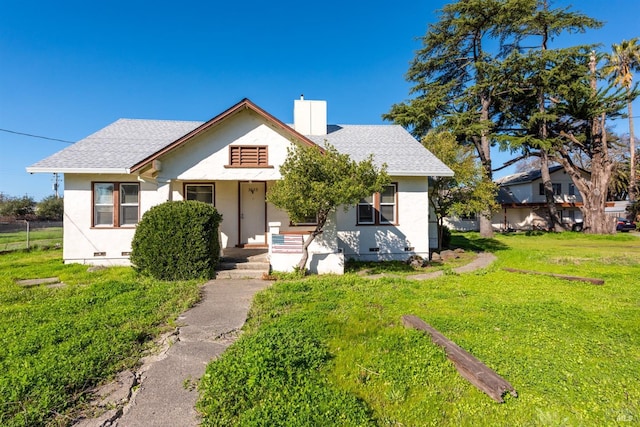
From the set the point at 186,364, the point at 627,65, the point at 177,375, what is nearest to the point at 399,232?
the point at 186,364

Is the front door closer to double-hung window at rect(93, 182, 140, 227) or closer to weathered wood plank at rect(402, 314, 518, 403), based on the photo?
double-hung window at rect(93, 182, 140, 227)

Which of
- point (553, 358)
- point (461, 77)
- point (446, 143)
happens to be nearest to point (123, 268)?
point (553, 358)

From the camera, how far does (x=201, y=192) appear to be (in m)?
10.9

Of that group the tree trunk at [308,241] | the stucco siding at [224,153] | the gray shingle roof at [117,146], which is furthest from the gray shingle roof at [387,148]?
the gray shingle roof at [117,146]

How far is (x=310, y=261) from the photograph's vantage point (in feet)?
28.5

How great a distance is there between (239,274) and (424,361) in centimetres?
582

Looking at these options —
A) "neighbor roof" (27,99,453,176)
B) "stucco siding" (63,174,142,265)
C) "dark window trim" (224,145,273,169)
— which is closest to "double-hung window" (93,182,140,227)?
"stucco siding" (63,174,142,265)

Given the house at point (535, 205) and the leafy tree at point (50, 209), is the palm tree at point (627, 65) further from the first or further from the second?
the leafy tree at point (50, 209)

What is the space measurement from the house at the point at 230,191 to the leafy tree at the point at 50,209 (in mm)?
28996

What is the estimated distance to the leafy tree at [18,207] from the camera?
30.7 metres

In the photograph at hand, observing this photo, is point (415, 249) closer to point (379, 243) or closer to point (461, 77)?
point (379, 243)

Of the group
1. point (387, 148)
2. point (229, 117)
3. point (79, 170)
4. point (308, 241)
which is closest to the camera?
point (308, 241)

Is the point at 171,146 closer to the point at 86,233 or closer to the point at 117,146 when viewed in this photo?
the point at 117,146

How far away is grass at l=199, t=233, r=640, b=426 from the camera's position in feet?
8.52
